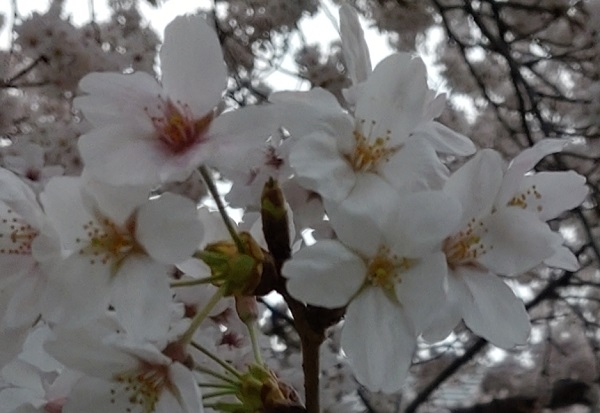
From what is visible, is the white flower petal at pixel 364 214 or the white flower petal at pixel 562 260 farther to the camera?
the white flower petal at pixel 562 260

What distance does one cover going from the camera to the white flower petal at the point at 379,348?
1.90 feet

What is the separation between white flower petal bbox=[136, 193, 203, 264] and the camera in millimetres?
580

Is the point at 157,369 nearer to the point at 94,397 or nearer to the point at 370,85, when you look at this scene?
the point at 94,397

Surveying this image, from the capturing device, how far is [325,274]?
58 centimetres

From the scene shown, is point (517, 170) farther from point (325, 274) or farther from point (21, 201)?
point (21, 201)

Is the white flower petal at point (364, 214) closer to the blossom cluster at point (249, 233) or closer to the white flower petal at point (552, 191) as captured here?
the blossom cluster at point (249, 233)

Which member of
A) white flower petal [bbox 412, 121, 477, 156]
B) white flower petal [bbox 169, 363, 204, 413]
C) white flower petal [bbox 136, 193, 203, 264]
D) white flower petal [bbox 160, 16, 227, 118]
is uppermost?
white flower petal [bbox 160, 16, 227, 118]

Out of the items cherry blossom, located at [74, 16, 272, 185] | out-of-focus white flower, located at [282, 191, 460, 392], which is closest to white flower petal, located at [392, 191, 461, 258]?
out-of-focus white flower, located at [282, 191, 460, 392]

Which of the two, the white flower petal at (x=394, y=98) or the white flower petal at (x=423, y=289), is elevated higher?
the white flower petal at (x=394, y=98)

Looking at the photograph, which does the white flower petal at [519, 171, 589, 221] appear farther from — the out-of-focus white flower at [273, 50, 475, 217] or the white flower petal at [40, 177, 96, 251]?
the white flower petal at [40, 177, 96, 251]

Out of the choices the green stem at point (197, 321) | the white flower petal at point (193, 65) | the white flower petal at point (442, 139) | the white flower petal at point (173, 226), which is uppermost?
the white flower petal at point (193, 65)

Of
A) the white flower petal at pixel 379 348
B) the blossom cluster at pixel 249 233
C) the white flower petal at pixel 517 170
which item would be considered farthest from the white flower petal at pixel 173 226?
the white flower petal at pixel 517 170

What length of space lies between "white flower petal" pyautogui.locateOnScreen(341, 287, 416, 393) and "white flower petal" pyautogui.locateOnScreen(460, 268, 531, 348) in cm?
7

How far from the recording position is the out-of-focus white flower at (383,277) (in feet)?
1.86
